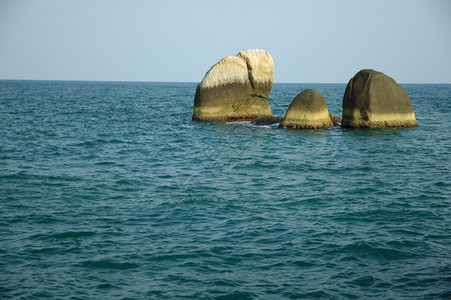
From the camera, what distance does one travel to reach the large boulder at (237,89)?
105ft

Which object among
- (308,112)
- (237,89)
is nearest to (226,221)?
(308,112)

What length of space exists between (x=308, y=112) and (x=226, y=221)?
1763 cm

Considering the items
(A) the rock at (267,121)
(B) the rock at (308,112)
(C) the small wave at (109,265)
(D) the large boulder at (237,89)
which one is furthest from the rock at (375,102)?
(C) the small wave at (109,265)

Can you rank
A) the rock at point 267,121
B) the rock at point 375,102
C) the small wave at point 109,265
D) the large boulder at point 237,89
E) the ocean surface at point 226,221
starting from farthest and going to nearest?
the large boulder at point 237,89, the rock at point 267,121, the rock at point 375,102, the small wave at point 109,265, the ocean surface at point 226,221

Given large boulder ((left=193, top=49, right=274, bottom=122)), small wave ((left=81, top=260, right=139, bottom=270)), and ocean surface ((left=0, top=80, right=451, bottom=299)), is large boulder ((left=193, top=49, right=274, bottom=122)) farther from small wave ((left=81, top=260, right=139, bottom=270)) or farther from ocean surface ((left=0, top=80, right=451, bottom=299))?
small wave ((left=81, top=260, right=139, bottom=270))

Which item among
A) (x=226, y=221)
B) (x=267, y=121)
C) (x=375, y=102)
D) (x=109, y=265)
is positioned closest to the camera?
(x=109, y=265)

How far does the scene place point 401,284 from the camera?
8.70 metres

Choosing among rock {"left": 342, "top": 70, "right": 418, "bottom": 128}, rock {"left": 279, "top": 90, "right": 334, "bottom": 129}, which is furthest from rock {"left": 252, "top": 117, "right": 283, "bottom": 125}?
rock {"left": 342, "top": 70, "right": 418, "bottom": 128}

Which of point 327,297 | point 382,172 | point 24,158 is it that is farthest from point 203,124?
point 327,297

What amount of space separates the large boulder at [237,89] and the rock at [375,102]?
23.4ft

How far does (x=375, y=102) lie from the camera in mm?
27906

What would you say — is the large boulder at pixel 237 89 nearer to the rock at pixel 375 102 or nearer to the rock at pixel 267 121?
the rock at pixel 267 121

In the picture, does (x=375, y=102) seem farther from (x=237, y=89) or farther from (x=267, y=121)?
(x=237, y=89)

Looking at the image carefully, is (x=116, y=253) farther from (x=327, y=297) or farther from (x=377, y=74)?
(x=377, y=74)
